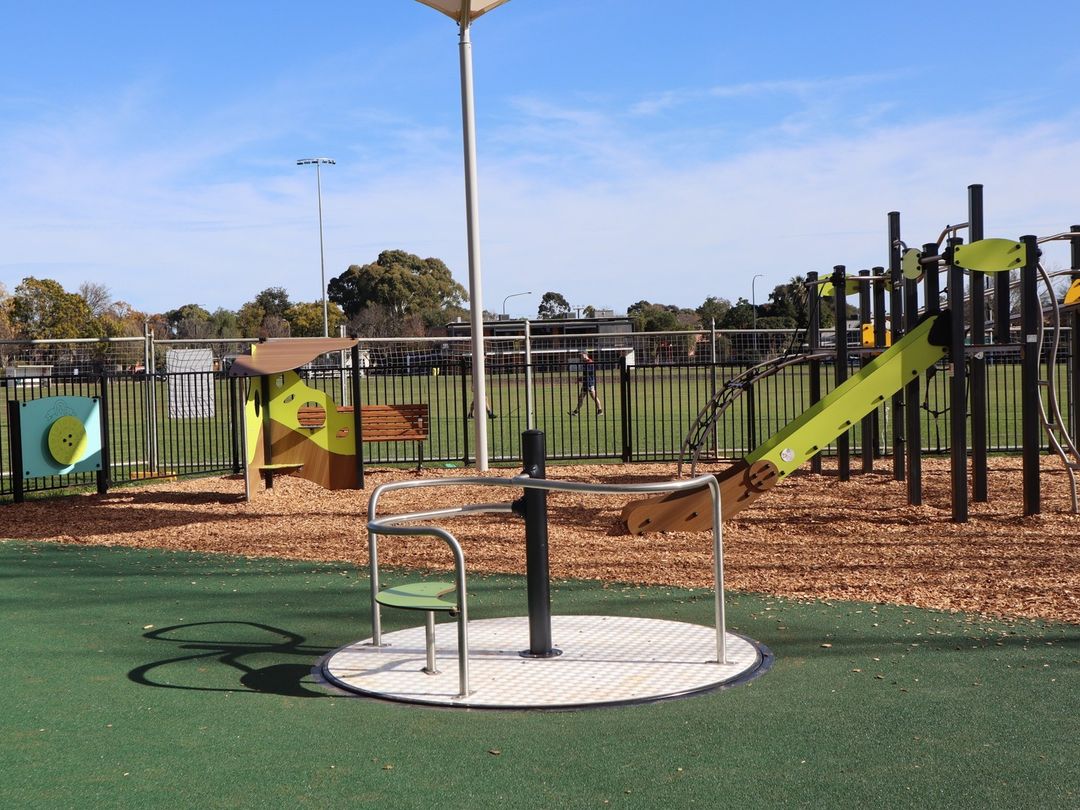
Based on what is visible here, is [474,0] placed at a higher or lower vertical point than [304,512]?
higher

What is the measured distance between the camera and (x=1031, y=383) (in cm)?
1034

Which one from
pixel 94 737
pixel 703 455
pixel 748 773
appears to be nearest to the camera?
pixel 748 773

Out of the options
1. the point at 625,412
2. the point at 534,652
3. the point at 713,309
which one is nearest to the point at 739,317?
the point at 713,309

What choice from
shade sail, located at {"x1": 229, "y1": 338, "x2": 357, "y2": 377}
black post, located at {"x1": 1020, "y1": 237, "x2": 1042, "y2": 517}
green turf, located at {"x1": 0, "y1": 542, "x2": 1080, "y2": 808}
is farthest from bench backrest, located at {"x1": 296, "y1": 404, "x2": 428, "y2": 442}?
green turf, located at {"x1": 0, "y1": 542, "x2": 1080, "y2": 808}

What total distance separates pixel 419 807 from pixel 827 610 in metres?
3.84

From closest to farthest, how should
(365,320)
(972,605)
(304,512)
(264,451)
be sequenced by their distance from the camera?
(972,605) < (304,512) < (264,451) < (365,320)

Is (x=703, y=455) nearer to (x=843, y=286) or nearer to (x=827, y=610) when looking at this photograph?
(x=843, y=286)

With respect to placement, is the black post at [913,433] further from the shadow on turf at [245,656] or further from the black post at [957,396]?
the shadow on turf at [245,656]

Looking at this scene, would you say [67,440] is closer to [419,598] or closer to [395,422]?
[395,422]

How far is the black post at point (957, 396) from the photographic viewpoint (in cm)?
1025

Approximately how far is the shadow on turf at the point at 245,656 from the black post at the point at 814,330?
879 cm

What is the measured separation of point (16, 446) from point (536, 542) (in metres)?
10.1

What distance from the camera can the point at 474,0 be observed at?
1371 centimetres

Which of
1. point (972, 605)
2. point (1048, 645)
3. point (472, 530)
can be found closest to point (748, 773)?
point (1048, 645)
